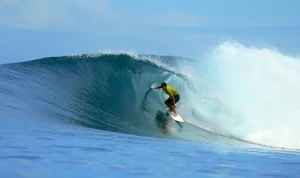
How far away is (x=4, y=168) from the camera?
4691 millimetres

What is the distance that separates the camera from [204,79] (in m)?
20.2

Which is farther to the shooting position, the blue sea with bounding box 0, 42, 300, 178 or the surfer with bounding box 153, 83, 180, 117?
the surfer with bounding box 153, 83, 180, 117

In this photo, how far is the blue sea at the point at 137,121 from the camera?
17.7ft

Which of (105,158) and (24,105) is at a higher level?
(24,105)

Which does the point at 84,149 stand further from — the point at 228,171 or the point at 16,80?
the point at 16,80

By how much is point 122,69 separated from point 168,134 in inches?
285

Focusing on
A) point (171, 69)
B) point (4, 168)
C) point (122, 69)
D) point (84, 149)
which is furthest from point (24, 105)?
point (171, 69)

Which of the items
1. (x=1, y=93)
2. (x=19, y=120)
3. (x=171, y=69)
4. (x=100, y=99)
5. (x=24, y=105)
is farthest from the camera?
(x=171, y=69)

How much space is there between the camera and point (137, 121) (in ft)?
39.9

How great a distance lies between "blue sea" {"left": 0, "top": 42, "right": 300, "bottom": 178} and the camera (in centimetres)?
539

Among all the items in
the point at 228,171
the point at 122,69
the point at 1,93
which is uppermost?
the point at 122,69

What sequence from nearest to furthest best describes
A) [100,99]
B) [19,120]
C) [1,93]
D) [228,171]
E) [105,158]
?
[228,171], [105,158], [19,120], [1,93], [100,99]

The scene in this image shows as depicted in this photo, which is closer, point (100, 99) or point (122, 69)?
point (100, 99)

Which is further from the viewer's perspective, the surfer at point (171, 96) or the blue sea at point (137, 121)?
the surfer at point (171, 96)
